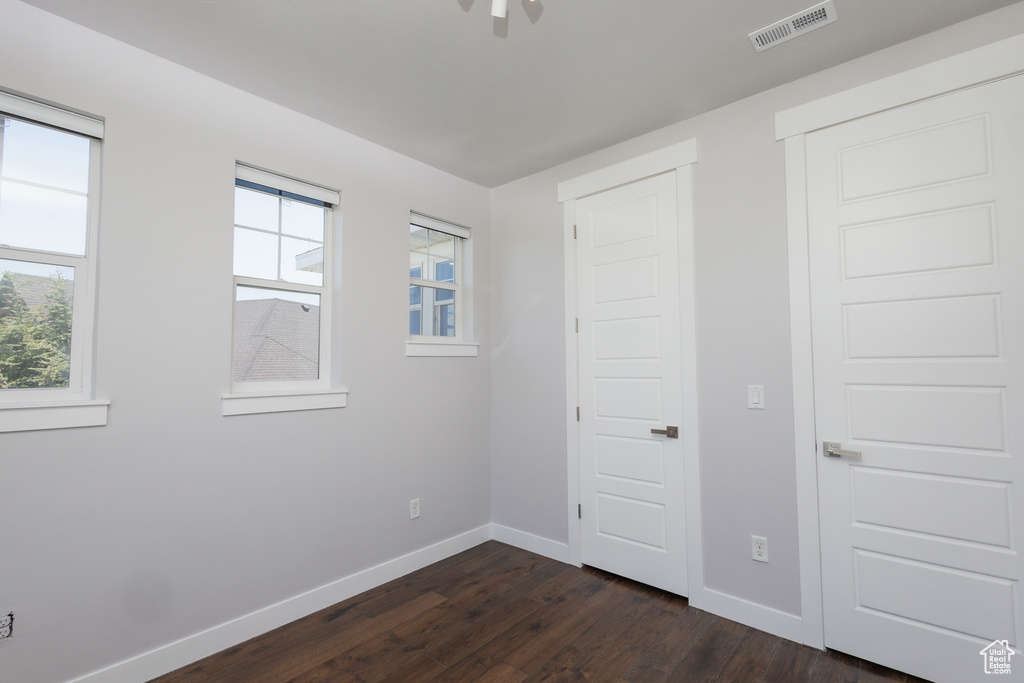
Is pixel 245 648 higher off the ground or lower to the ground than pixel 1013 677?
lower

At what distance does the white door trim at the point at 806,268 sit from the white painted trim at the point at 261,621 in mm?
2211

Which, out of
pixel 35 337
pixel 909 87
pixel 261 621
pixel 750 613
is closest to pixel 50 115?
pixel 35 337

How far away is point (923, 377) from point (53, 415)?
3.65 metres

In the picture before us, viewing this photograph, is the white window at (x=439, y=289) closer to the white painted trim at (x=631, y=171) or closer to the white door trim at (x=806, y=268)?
the white painted trim at (x=631, y=171)

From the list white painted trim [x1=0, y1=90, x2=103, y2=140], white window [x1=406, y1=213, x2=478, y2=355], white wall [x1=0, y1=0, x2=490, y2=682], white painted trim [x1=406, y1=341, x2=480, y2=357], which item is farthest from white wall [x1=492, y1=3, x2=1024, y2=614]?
white painted trim [x1=0, y1=90, x2=103, y2=140]

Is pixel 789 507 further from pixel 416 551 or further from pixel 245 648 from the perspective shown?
pixel 245 648

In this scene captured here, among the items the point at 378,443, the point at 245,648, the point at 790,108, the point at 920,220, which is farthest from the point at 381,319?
the point at 920,220

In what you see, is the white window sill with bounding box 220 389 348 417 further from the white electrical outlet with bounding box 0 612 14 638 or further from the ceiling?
the ceiling

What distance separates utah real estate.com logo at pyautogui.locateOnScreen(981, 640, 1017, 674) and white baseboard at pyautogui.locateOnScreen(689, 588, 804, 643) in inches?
25.9

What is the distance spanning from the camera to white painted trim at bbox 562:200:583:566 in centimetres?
327

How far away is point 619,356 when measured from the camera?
3.09 meters

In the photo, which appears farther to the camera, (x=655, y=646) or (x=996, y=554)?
(x=655, y=646)

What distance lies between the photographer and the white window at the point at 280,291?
2.58 meters

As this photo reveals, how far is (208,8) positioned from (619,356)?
2671mm
